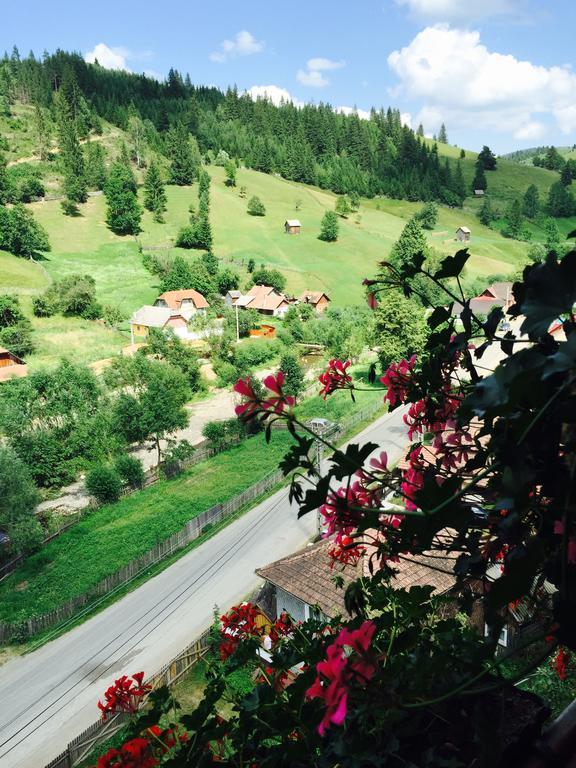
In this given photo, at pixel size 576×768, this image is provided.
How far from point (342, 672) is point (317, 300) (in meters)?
58.5

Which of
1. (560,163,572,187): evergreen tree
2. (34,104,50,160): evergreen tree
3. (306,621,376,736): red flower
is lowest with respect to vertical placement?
(306,621,376,736): red flower

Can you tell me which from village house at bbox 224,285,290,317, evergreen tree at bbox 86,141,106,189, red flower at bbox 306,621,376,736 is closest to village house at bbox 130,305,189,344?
village house at bbox 224,285,290,317

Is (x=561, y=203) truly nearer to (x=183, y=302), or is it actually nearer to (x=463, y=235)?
(x=463, y=235)

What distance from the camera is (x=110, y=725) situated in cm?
1294

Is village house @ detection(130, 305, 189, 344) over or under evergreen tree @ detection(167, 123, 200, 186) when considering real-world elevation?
under

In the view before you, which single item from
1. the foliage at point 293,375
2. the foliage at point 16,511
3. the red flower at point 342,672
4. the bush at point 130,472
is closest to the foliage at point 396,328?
the foliage at point 293,375

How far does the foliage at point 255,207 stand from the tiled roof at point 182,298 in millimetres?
35522

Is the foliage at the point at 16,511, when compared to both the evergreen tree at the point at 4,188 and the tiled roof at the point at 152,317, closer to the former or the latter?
the tiled roof at the point at 152,317

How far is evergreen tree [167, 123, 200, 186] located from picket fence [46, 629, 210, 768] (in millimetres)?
87379

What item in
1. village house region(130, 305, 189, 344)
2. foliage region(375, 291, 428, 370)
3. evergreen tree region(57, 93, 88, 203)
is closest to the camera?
foliage region(375, 291, 428, 370)

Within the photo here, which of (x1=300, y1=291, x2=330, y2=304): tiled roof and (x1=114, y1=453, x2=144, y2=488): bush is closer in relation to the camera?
A: (x1=114, y1=453, x2=144, y2=488): bush

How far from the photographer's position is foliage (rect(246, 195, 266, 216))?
85.9 m

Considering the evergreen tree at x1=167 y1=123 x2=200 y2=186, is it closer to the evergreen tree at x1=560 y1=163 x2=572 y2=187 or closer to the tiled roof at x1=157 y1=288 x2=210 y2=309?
the tiled roof at x1=157 y1=288 x2=210 y2=309

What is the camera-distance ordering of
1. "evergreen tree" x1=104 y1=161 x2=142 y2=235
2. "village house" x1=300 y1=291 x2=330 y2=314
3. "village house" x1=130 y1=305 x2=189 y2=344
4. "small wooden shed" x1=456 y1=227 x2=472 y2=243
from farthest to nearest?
"small wooden shed" x1=456 y1=227 x2=472 y2=243, "evergreen tree" x1=104 y1=161 x2=142 y2=235, "village house" x1=300 y1=291 x2=330 y2=314, "village house" x1=130 y1=305 x2=189 y2=344
